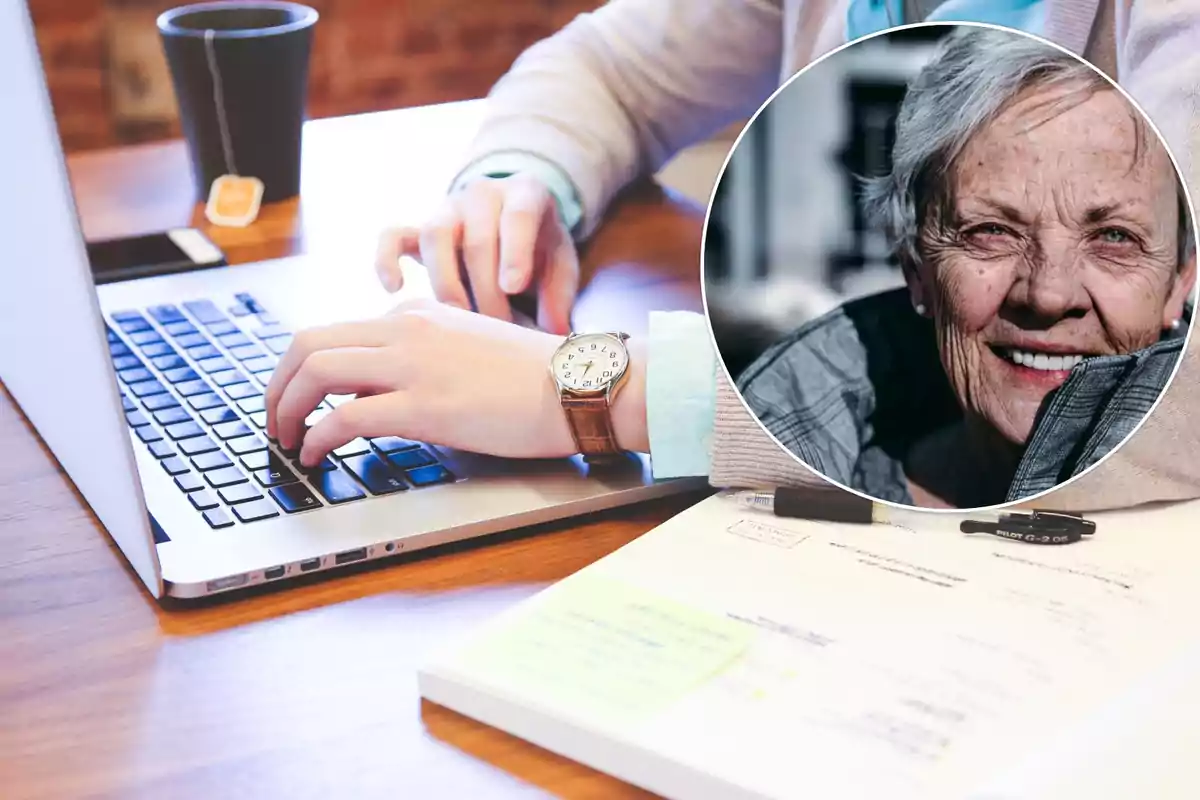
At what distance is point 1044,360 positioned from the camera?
55 cm

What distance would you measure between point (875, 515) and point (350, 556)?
0.75 feet

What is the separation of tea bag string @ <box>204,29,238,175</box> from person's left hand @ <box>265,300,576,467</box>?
0.28 m

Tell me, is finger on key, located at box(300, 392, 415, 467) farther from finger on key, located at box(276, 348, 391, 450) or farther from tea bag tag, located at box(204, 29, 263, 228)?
tea bag tag, located at box(204, 29, 263, 228)

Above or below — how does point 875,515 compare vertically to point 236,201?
below

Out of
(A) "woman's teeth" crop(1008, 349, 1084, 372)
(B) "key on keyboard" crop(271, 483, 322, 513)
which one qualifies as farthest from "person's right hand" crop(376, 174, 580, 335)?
(A) "woman's teeth" crop(1008, 349, 1084, 372)

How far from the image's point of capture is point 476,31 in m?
0.74

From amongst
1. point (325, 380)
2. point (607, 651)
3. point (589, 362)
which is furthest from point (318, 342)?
point (607, 651)

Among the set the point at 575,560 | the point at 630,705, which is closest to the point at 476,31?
the point at 575,560

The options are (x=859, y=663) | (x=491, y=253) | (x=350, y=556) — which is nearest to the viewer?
(x=859, y=663)

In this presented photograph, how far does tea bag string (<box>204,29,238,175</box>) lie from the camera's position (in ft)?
2.78

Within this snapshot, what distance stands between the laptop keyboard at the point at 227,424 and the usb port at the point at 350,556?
0.13ft

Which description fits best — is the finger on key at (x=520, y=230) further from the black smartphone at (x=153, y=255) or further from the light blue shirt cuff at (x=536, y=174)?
the black smartphone at (x=153, y=255)

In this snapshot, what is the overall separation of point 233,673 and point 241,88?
17.9 inches

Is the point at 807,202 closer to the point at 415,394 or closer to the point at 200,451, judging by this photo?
the point at 415,394
